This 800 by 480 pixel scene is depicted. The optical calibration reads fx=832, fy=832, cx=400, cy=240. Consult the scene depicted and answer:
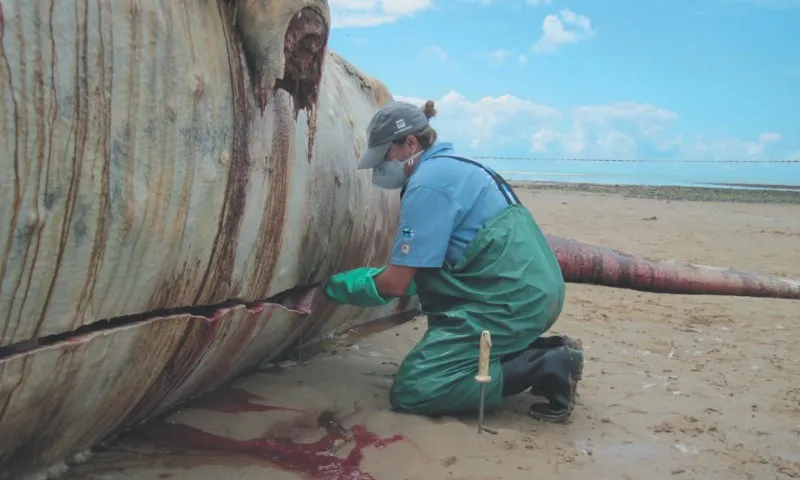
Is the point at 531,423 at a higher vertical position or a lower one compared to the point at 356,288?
lower

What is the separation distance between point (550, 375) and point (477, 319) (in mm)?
376

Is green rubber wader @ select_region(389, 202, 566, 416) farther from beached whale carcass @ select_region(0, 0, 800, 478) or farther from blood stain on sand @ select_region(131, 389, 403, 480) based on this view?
beached whale carcass @ select_region(0, 0, 800, 478)

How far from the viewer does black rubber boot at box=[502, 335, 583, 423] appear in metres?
3.35

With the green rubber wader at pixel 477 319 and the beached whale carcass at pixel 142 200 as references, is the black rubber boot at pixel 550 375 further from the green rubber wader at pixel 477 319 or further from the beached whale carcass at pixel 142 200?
the beached whale carcass at pixel 142 200

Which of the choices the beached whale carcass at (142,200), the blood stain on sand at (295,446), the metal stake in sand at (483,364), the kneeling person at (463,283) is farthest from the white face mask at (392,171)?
the blood stain on sand at (295,446)

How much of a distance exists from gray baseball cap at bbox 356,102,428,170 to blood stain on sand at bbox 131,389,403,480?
111cm

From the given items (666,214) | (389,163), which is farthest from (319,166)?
(666,214)

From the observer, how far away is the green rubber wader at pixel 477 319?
3273 mm

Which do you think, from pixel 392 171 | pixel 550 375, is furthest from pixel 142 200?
pixel 550 375

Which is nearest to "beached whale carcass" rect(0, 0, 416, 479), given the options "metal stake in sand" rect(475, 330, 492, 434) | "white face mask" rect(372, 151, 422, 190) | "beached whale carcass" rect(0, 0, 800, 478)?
"beached whale carcass" rect(0, 0, 800, 478)

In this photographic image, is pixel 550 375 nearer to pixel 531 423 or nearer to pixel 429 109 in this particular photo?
pixel 531 423

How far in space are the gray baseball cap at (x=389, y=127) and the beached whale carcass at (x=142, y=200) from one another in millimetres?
267

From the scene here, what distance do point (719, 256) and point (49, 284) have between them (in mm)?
8141

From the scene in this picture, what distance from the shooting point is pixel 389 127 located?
11.2 feet
